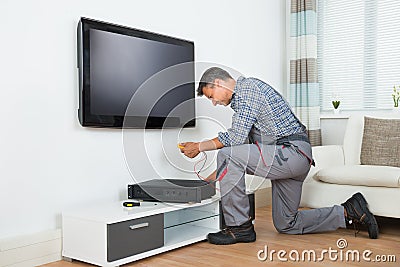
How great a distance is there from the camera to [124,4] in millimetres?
3141

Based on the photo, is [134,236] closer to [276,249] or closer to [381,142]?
[276,249]

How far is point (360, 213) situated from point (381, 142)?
779mm

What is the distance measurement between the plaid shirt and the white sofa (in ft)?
1.57

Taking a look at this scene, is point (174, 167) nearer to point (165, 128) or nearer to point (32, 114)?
point (165, 128)

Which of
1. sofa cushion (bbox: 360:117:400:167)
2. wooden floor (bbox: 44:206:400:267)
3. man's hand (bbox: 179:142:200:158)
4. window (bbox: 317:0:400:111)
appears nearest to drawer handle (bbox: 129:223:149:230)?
wooden floor (bbox: 44:206:400:267)

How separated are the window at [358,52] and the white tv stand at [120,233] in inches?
84.2

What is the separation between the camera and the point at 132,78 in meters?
3.12

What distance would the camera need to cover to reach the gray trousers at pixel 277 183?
2.92 metres

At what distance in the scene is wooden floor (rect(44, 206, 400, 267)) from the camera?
255 cm

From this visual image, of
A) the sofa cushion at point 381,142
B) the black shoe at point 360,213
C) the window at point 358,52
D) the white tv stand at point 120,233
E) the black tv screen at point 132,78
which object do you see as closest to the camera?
the white tv stand at point 120,233

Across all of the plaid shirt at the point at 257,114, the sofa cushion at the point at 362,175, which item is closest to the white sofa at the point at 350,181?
the sofa cushion at the point at 362,175

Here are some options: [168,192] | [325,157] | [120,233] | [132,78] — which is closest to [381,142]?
[325,157]

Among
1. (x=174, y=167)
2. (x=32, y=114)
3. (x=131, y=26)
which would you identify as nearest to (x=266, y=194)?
(x=174, y=167)

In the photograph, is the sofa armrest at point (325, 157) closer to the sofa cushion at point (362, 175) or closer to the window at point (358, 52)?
the sofa cushion at point (362, 175)
